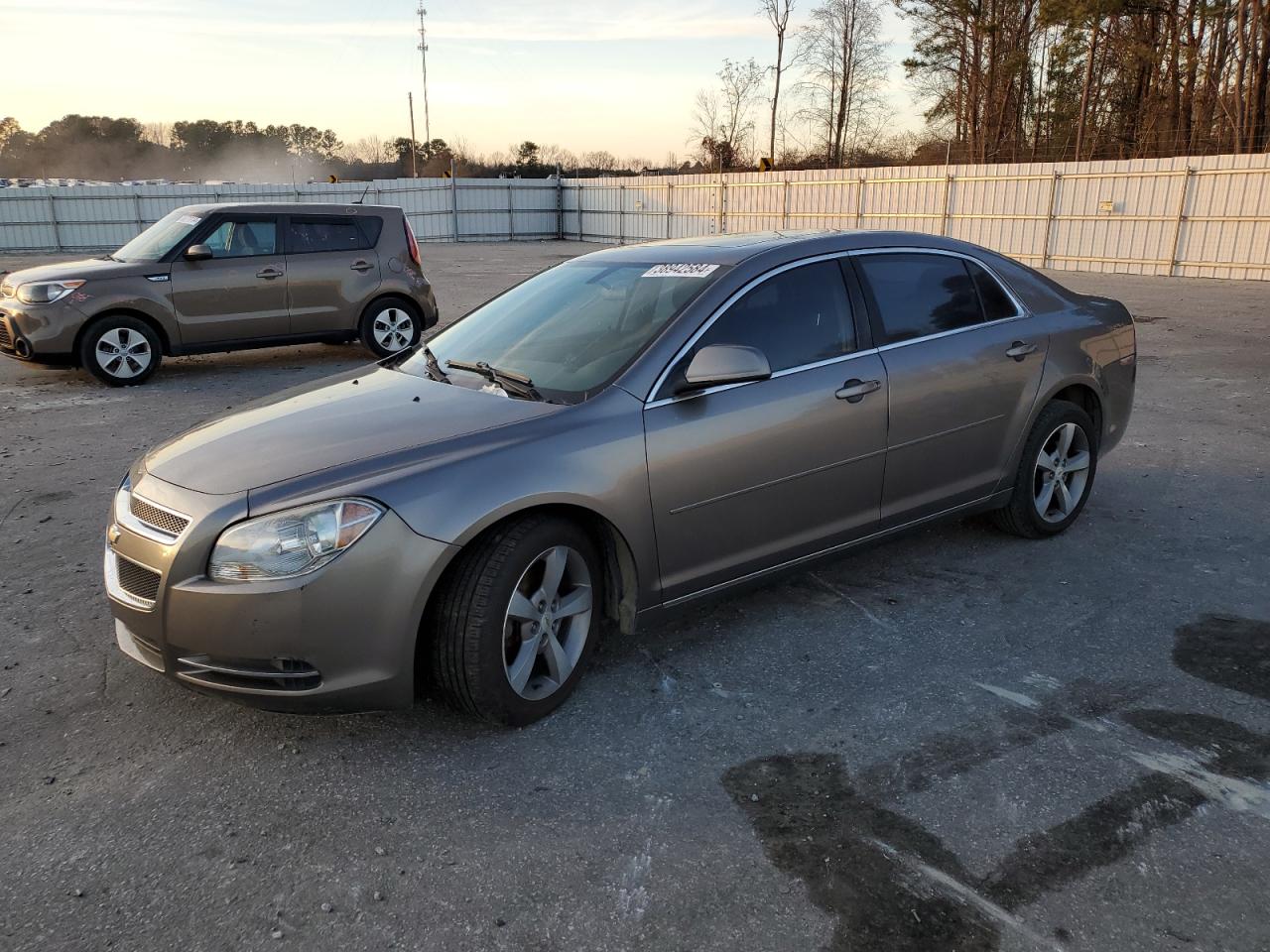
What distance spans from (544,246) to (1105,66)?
69.5 ft

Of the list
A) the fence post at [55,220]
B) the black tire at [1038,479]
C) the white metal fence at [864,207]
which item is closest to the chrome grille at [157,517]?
the black tire at [1038,479]

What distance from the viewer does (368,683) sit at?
2895 mm

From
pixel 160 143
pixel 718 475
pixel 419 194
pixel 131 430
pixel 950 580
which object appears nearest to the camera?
pixel 718 475

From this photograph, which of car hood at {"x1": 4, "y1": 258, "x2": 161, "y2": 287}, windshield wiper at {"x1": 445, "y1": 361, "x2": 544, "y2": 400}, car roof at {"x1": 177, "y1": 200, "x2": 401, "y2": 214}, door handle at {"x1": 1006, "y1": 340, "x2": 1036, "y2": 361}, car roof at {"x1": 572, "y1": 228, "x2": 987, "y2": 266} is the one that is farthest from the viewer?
car roof at {"x1": 177, "y1": 200, "x2": 401, "y2": 214}

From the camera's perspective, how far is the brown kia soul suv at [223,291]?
9203 millimetres

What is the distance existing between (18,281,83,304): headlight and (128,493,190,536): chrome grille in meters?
7.15

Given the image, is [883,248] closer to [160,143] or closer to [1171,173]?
[1171,173]

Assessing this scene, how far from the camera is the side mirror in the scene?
3.37 metres

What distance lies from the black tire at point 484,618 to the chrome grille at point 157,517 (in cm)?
82

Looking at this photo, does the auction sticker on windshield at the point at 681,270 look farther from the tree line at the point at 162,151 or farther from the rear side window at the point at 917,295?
the tree line at the point at 162,151

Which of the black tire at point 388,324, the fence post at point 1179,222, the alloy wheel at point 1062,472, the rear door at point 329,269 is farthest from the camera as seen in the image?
the fence post at point 1179,222

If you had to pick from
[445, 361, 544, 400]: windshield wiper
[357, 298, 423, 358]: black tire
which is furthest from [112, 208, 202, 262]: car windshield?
[445, 361, 544, 400]: windshield wiper

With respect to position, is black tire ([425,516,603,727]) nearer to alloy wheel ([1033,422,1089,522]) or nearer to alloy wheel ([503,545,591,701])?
alloy wheel ([503,545,591,701])

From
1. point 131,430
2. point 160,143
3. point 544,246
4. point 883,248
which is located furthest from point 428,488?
point 160,143
